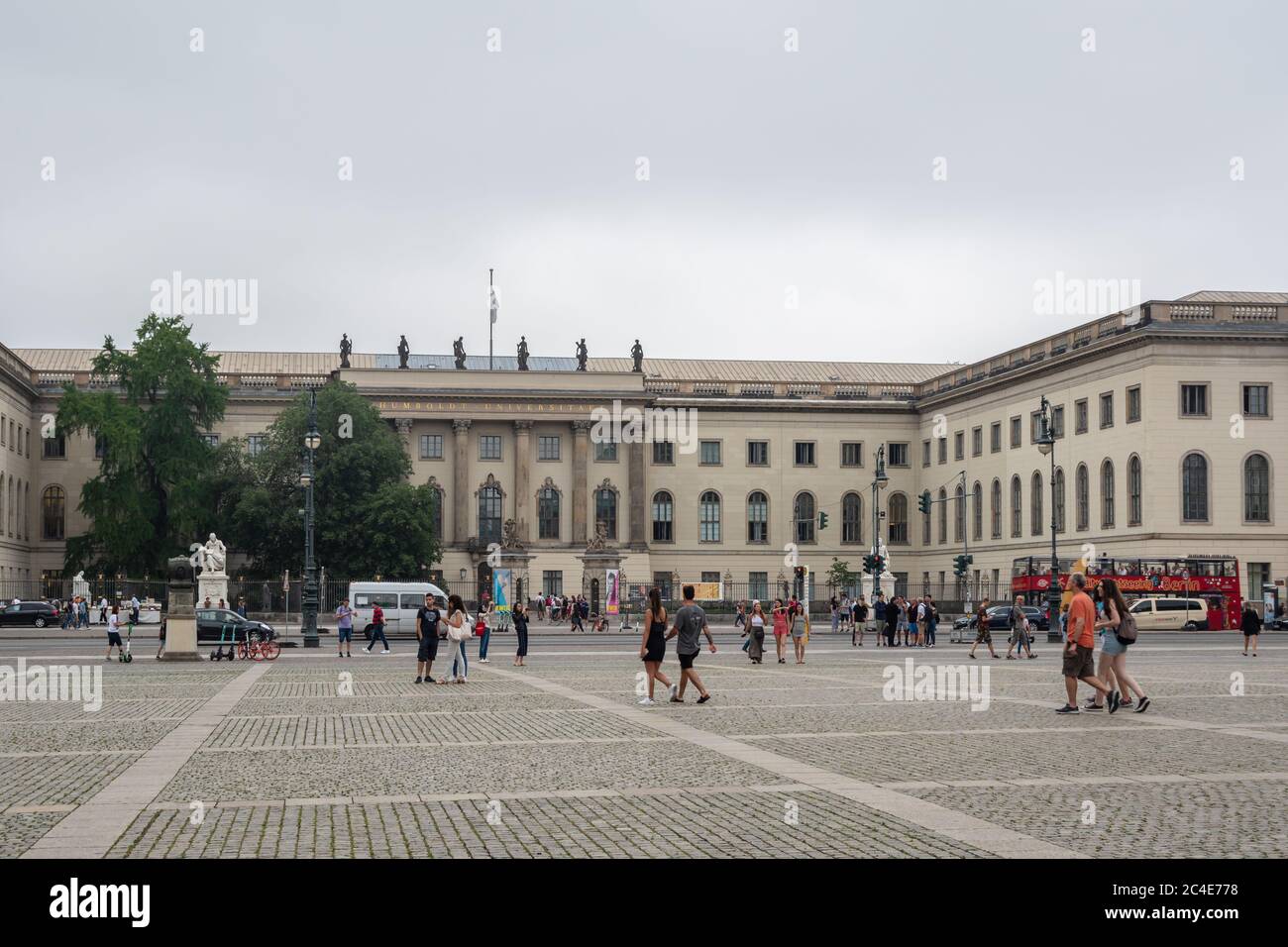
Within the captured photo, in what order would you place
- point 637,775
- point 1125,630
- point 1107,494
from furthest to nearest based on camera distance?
point 1107,494 → point 1125,630 → point 637,775

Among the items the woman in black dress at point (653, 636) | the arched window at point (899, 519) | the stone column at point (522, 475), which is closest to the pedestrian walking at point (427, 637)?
the woman in black dress at point (653, 636)

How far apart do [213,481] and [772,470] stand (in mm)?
37311

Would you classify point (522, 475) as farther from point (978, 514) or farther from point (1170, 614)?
point (1170, 614)

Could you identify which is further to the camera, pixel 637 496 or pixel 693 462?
pixel 693 462

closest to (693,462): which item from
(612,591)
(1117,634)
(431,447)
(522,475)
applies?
(522,475)

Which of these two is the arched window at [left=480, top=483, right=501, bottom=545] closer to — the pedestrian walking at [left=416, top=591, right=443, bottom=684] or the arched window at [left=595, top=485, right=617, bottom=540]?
the arched window at [left=595, top=485, right=617, bottom=540]

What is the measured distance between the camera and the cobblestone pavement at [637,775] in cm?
1053

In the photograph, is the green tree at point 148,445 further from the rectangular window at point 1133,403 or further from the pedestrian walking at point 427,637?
the pedestrian walking at point 427,637

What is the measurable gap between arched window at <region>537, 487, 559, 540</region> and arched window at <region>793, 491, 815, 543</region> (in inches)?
633

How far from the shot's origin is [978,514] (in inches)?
3927

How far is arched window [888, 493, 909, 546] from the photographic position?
11031 centimetres

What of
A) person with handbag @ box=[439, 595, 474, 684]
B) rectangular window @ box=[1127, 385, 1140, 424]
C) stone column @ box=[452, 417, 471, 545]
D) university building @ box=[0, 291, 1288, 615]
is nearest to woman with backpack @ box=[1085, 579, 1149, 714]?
person with handbag @ box=[439, 595, 474, 684]

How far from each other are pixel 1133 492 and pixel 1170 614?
34.7 feet
